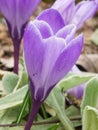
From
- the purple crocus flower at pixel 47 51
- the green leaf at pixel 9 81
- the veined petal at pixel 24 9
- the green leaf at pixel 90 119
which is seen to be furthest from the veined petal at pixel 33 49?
the green leaf at pixel 9 81

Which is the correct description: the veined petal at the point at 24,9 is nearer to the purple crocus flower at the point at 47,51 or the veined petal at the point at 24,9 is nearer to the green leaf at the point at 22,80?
the green leaf at the point at 22,80

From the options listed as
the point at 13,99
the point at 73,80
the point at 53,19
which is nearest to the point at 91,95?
the point at 73,80

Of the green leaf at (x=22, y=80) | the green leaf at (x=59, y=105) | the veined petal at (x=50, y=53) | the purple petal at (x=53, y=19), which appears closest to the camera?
the veined petal at (x=50, y=53)

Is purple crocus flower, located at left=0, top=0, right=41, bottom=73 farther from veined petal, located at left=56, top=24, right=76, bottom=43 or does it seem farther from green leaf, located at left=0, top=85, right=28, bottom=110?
veined petal, located at left=56, top=24, right=76, bottom=43

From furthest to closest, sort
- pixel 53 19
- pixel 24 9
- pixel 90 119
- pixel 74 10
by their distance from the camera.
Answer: pixel 74 10 < pixel 24 9 < pixel 90 119 < pixel 53 19

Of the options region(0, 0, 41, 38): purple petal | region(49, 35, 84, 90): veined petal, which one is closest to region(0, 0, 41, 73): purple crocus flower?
region(0, 0, 41, 38): purple petal

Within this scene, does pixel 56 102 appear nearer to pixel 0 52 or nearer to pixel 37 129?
pixel 37 129

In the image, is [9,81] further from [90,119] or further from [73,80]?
[90,119]
